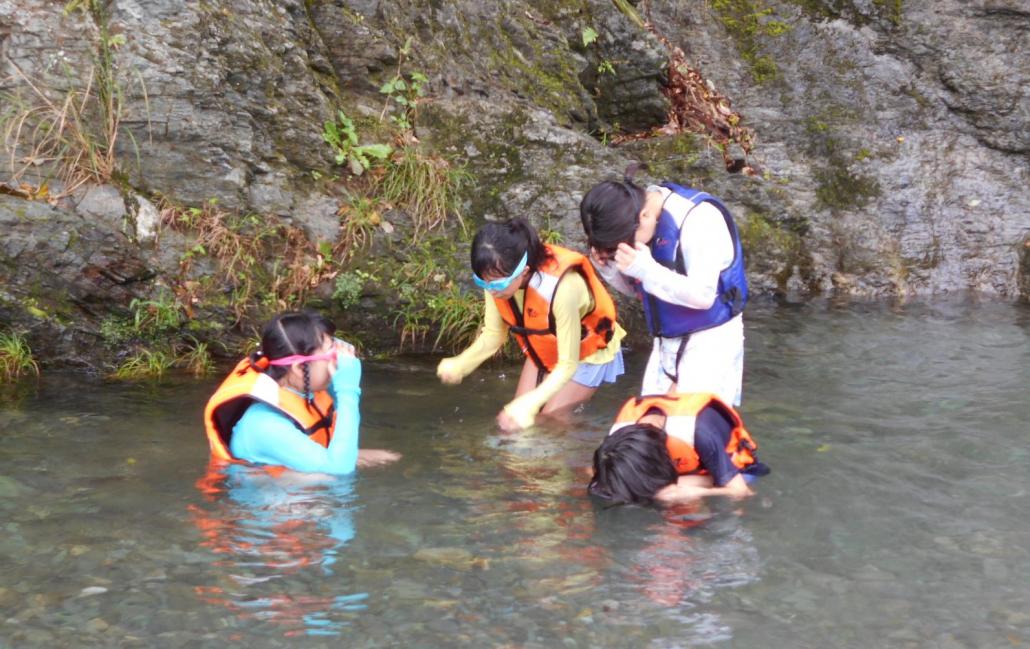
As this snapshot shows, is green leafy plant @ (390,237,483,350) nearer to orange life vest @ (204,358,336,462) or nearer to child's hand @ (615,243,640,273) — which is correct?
orange life vest @ (204,358,336,462)

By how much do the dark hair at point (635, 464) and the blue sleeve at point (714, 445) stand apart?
15 centimetres

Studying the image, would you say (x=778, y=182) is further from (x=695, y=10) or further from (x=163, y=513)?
(x=163, y=513)

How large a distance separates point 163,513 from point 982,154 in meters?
8.58

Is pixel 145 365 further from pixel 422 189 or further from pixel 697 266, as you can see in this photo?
pixel 697 266

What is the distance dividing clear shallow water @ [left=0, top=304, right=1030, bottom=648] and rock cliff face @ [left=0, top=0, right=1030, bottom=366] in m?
1.56

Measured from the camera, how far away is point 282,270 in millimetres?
7008

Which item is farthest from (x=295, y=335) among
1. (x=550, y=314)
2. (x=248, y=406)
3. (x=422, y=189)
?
(x=422, y=189)

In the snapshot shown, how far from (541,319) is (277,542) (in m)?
1.91

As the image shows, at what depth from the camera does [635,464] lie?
418 centimetres

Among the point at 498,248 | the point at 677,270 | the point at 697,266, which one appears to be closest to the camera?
Answer: the point at 697,266

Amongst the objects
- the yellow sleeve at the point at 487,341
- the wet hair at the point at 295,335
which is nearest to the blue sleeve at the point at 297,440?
the wet hair at the point at 295,335

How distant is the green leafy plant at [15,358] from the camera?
621 cm

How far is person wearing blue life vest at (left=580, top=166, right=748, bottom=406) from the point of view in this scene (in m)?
4.20

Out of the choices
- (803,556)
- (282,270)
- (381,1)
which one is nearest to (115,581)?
(803,556)
